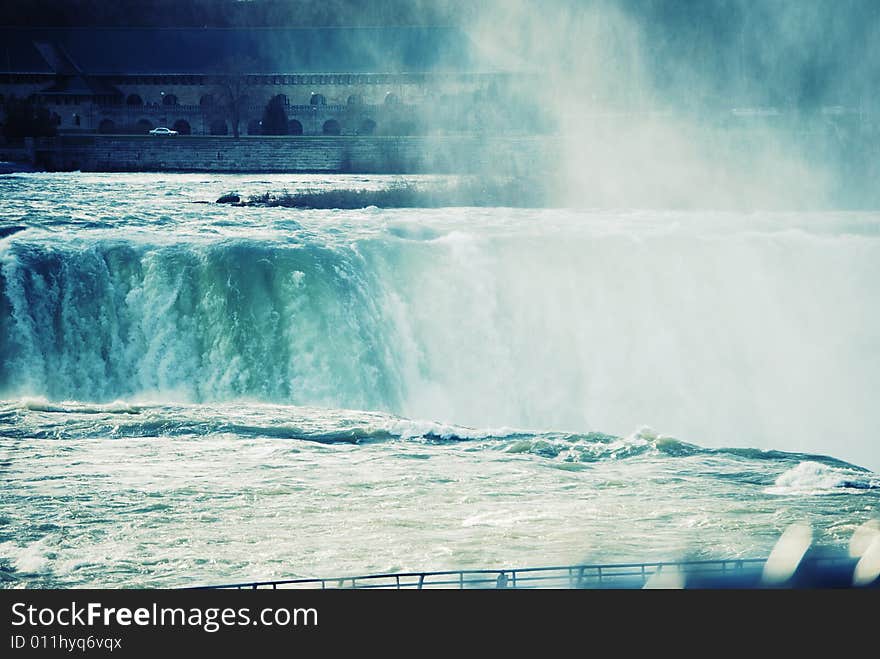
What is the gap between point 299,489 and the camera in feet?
52.0

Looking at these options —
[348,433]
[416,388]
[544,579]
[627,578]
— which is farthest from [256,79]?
[544,579]

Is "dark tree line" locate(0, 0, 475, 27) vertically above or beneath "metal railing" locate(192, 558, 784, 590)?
above

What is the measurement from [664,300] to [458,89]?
152 ft

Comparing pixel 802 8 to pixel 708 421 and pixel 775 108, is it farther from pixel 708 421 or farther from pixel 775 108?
pixel 708 421

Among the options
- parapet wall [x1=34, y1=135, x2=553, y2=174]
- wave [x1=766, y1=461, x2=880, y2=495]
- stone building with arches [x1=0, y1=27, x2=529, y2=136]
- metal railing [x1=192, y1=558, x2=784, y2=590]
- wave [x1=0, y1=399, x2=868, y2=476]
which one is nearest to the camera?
metal railing [x1=192, y1=558, x2=784, y2=590]

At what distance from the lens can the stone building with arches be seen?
68.0 metres

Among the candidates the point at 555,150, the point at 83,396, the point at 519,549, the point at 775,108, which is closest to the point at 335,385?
the point at 83,396

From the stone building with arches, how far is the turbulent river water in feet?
106

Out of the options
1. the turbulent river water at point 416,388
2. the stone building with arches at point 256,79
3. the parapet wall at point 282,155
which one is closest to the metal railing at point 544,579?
the turbulent river water at point 416,388

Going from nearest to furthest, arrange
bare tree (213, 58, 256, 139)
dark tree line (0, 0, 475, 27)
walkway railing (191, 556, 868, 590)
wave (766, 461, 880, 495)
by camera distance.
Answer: walkway railing (191, 556, 868, 590)
wave (766, 461, 880, 495)
bare tree (213, 58, 256, 139)
dark tree line (0, 0, 475, 27)

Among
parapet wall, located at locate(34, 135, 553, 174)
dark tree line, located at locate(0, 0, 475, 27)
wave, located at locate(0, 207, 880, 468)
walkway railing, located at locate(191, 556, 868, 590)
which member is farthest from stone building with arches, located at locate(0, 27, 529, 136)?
walkway railing, located at locate(191, 556, 868, 590)

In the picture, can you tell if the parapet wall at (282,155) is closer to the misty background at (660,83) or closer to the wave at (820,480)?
the misty background at (660,83)

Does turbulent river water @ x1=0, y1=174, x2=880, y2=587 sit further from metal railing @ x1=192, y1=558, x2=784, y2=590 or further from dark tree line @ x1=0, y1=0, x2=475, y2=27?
dark tree line @ x1=0, y1=0, x2=475, y2=27

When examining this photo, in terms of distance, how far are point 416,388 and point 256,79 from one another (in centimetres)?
4914
